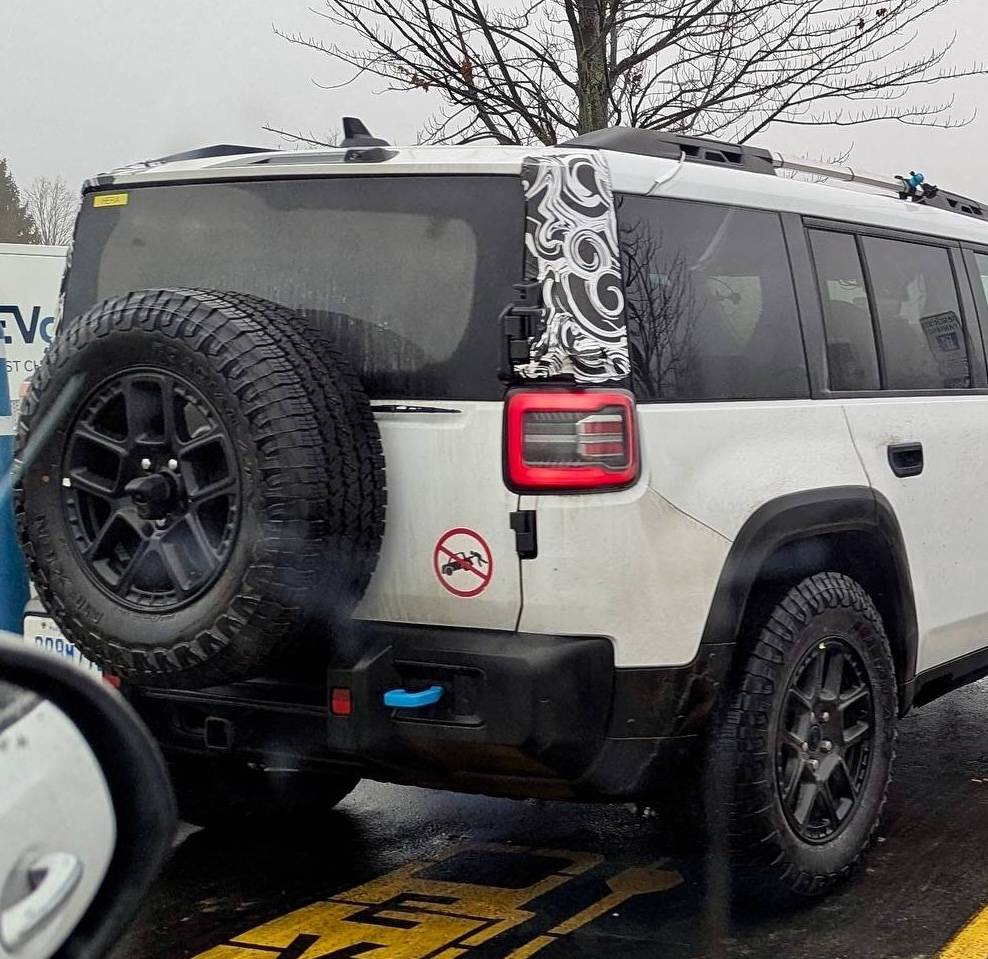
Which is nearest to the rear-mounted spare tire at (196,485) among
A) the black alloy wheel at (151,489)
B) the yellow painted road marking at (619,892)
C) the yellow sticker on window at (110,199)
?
the black alloy wheel at (151,489)

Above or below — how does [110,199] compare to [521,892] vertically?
above

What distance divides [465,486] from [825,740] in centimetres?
133

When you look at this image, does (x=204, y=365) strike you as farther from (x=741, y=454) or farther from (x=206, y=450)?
(x=741, y=454)

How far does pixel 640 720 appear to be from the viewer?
11.4 ft

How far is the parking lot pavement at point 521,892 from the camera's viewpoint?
3.70 meters

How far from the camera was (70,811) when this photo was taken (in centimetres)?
176

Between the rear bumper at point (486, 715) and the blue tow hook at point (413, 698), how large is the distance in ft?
0.09

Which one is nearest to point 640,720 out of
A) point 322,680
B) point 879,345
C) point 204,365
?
point 322,680

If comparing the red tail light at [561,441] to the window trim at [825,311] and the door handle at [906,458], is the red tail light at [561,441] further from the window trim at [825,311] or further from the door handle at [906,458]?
the door handle at [906,458]

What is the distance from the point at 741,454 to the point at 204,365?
1360 millimetres

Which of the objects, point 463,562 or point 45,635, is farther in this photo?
point 45,635

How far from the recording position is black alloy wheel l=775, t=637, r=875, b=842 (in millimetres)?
3861

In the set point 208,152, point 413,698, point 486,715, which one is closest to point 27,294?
point 208,152

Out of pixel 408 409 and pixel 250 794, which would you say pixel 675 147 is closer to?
pixel 408 409
